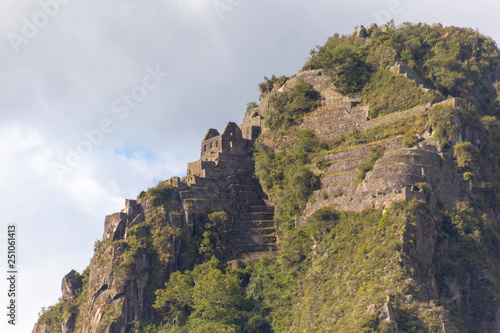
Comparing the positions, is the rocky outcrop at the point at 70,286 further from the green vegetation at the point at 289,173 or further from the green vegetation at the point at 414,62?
the green vegetation at the point at 414,62

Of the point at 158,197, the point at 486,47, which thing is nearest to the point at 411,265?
the point at 158,197

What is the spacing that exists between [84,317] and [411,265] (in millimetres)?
30256

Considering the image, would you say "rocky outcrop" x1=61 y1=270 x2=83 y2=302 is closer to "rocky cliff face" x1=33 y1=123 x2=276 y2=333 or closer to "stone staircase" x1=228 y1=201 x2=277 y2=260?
"rocky cliff face" x1=33 y1=123 x2=276 y2=333

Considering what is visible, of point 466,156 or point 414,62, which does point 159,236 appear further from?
point 414,62

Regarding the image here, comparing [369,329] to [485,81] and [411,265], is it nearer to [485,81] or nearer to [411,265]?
[411,265]

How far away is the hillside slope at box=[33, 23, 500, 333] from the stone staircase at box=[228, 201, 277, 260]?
135 mm

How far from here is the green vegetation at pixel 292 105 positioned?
79000 mm

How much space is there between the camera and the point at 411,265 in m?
55.3

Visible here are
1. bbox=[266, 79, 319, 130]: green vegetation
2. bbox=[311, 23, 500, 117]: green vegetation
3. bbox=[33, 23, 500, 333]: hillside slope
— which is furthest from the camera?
bbox=[266, 79, 319, 130]: green vegetation

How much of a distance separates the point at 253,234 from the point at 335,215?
413 inches

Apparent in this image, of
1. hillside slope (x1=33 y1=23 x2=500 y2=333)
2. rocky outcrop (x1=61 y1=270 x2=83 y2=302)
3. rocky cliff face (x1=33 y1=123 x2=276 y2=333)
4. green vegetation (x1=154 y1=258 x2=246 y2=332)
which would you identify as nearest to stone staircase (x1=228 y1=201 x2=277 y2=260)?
rocky cliff face (x1=33 y1=123 x2=276 y2=333)

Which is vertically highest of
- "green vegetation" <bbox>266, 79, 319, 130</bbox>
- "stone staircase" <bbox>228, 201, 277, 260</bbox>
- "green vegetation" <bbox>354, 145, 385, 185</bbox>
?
"green vegetation" <bbox>266, 79, 319, 130</bbox>

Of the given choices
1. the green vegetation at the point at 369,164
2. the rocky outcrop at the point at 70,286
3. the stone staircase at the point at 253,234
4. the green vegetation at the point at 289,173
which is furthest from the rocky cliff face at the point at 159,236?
the green vegetation at the point at 369,164

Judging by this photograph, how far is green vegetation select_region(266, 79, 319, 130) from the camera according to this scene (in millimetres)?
79000
